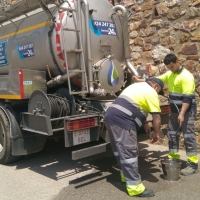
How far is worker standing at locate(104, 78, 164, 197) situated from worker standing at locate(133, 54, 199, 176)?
0.73 meters

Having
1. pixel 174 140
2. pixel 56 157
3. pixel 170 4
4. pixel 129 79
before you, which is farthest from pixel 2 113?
pixel 170 4

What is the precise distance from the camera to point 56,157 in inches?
228

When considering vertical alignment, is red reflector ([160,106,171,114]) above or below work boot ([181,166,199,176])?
above

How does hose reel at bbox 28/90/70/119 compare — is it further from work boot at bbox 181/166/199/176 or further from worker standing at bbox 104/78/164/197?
work boot at bbox 181/166/199/176

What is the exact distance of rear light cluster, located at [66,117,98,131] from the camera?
13.6ft

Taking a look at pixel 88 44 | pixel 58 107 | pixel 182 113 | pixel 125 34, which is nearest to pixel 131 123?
pixel 182 113

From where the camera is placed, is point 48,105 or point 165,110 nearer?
point 48,105

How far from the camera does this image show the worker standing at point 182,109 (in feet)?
14.9

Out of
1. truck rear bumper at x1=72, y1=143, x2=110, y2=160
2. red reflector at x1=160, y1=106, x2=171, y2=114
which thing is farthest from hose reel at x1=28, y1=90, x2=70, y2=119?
red reflector at x1=160, y1=106, x2=171, y2=114

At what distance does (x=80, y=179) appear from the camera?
455 cm

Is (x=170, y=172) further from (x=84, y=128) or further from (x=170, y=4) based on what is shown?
(x=170, y=4)

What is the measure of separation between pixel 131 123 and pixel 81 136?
74 centimetres

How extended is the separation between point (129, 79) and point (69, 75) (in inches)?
48.6

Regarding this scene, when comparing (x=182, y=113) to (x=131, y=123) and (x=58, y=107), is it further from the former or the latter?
(x=58, y=107)
